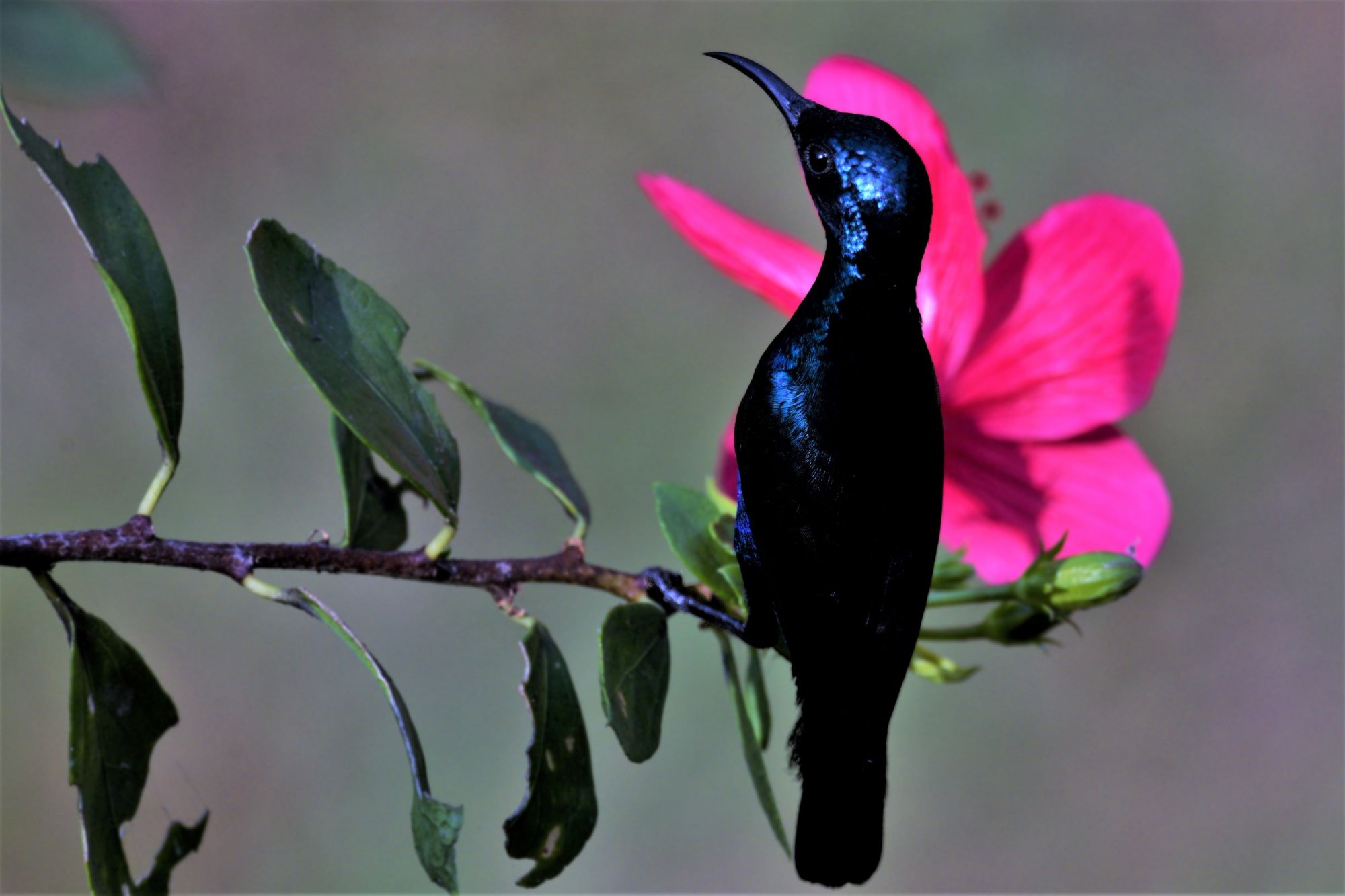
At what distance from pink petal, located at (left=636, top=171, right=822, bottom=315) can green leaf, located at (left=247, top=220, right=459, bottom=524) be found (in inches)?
6.8

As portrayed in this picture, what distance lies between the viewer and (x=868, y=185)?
0.39 m

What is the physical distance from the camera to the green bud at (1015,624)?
2.20 feet

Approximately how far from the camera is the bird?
387mm

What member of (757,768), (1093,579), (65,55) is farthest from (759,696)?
(65,55)

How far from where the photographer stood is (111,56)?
565 millimetres

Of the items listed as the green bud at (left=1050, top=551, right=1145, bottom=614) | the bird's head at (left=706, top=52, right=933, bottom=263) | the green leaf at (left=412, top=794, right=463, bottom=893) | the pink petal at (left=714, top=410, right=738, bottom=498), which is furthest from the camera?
the pink petal at (left=714, top=410, right=738, bottom=498)

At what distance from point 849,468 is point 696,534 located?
25 centimetres

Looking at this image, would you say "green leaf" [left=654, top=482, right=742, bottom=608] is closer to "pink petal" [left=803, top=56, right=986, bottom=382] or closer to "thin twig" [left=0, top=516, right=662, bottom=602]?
"thin twig" [left=0, top=516, right=662, bottom=602]

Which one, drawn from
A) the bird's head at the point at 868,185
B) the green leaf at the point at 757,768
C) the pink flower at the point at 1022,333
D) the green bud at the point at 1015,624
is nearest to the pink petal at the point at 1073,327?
the pink flower at the point at 1022,333

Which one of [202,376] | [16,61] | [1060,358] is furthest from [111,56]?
[202,376]

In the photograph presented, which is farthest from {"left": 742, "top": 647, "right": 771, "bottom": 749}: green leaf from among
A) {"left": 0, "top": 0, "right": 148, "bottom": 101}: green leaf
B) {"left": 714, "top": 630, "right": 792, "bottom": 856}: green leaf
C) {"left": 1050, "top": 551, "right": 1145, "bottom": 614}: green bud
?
{"left": 0, "top": 0, "right": 148, "bottom": 101}: green leaf

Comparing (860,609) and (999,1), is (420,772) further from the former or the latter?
(999,1)

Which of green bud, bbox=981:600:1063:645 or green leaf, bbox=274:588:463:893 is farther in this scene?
green bud, bbox=981:600:1063:645

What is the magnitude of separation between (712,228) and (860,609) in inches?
13.2
